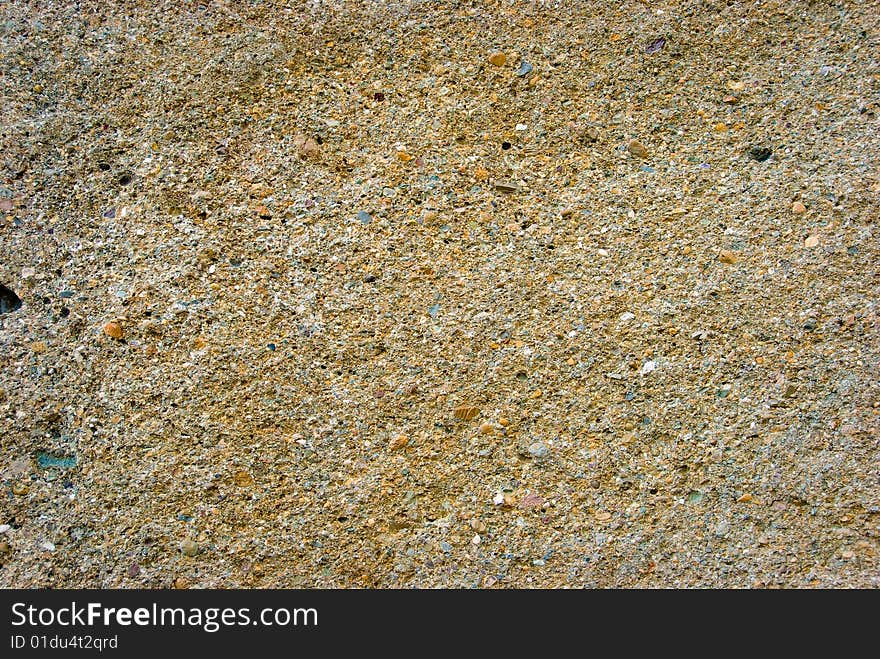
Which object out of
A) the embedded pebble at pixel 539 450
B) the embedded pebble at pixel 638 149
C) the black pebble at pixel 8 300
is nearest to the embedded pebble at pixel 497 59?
the embedded pebble at pixel 638 149

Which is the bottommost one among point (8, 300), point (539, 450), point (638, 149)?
point (539, 450)

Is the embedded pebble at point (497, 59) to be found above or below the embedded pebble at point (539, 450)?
above

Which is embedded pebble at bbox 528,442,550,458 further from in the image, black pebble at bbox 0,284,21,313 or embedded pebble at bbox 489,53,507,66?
black pebble at bbox 0,284,21,313

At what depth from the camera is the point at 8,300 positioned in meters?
2.12

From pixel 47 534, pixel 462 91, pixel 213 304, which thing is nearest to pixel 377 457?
pixel 213 304

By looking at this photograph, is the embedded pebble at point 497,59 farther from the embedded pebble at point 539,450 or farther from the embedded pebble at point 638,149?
the embedded pebble at point 539,450

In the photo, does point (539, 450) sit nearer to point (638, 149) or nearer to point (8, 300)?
point (638, 149)

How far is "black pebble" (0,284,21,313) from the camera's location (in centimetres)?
212

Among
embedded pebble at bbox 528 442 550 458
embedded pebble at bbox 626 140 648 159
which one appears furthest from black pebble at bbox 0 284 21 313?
embedded pebble at bbox 626 140 648 159

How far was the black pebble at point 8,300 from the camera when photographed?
212 centimetres

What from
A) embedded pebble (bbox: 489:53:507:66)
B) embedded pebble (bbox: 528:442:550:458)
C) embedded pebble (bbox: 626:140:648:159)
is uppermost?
embedded pebble (bbox: 489:53:507:66)

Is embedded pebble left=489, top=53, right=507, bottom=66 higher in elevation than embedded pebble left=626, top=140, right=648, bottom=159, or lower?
higher

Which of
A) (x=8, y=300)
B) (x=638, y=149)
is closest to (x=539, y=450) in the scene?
(x=638, y=149)

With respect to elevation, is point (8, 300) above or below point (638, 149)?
above
